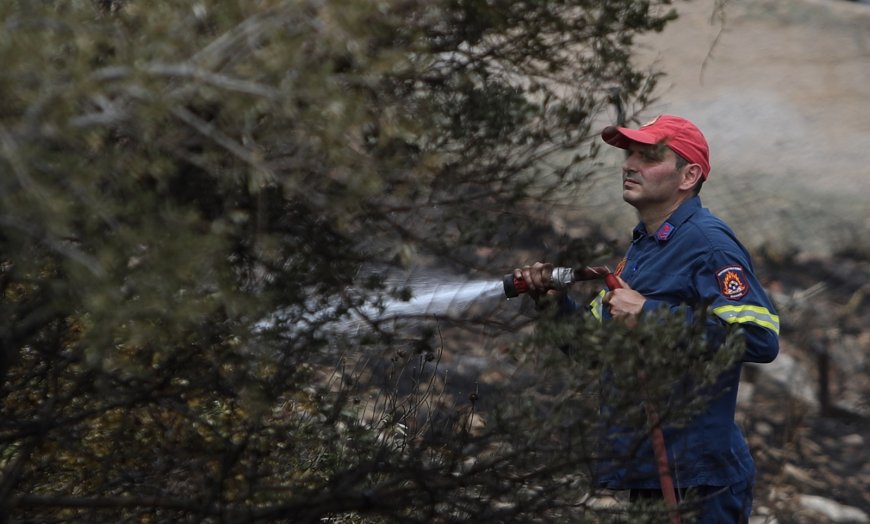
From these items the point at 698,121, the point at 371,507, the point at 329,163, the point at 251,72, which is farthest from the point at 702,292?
the point at 698,121

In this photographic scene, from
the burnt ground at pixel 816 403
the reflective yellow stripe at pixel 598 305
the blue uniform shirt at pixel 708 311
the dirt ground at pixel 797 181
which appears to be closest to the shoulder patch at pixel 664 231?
the blue uniform shirt at pixel 708 311

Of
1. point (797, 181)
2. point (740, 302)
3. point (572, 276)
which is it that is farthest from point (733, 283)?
point (797, 181)

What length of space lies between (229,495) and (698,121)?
739 centimetres

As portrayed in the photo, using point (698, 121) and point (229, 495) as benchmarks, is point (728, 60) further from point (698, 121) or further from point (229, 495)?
point (229, 495)

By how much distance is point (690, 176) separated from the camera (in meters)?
3.80

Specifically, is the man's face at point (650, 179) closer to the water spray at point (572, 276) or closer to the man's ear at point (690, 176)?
the man's ear at point (690, 176)

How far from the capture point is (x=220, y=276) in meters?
2.56

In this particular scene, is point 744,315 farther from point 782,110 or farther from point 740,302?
point 782,110

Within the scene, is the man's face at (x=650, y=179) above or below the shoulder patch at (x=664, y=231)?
above

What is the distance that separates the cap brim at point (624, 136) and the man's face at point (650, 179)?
45 mm

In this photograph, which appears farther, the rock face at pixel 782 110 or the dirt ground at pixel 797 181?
the rock face at pixel 782 110

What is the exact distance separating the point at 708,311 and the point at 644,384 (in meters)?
0.37

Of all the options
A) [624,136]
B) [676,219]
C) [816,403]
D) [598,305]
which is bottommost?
[816,403]

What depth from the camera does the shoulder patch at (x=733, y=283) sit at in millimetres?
3451
